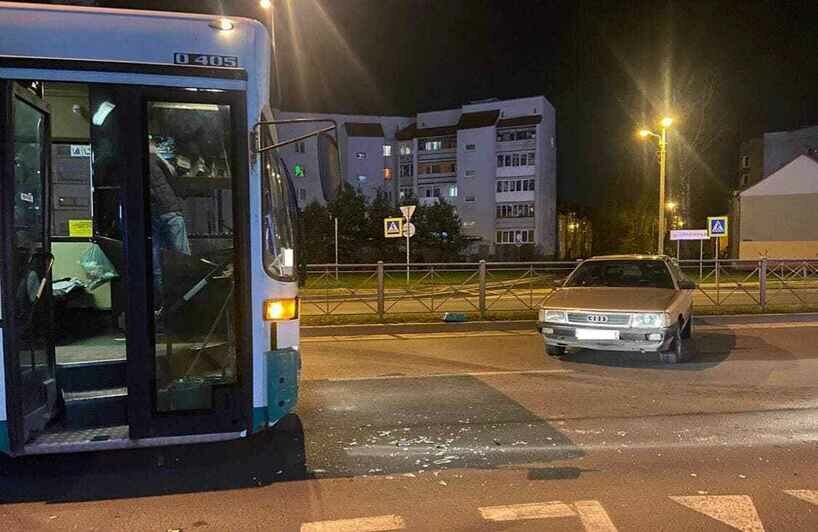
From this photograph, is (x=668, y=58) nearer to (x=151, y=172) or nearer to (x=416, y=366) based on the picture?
(x=416, y=366)

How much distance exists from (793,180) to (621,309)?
49.0 metres

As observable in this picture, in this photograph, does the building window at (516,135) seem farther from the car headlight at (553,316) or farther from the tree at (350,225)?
the car headlight at (553,316)

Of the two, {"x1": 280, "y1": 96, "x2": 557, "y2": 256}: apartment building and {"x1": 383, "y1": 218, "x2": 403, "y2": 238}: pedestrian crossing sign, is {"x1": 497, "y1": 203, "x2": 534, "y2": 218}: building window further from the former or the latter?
{"x1": 383, "y1": 218, "x2": 403, "y2": 238}: pedestrian crossing sign

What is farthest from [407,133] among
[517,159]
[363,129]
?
[517,159]

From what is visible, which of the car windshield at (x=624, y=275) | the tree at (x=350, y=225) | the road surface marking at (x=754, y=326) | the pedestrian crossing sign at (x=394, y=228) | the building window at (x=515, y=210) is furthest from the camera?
the building window at (x=515, y=210)

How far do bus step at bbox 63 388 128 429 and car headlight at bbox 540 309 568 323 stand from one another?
238 inches

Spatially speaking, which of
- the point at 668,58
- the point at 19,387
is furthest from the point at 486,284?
the point at 668,58

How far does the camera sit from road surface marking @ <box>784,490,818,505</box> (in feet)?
14.4

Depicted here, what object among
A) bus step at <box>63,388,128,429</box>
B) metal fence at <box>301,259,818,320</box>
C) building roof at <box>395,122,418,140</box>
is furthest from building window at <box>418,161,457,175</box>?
bus step at <box>63,388,128,429</box>

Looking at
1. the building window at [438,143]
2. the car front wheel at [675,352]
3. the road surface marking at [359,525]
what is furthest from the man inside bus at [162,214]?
the building window at [438,143]

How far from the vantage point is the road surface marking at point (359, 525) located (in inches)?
158

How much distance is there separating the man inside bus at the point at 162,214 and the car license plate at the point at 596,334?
5972mm

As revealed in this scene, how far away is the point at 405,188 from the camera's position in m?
63.0

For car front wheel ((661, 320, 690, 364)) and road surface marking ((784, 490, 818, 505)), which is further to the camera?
car front wheel ((661, 320, 690, 364))
